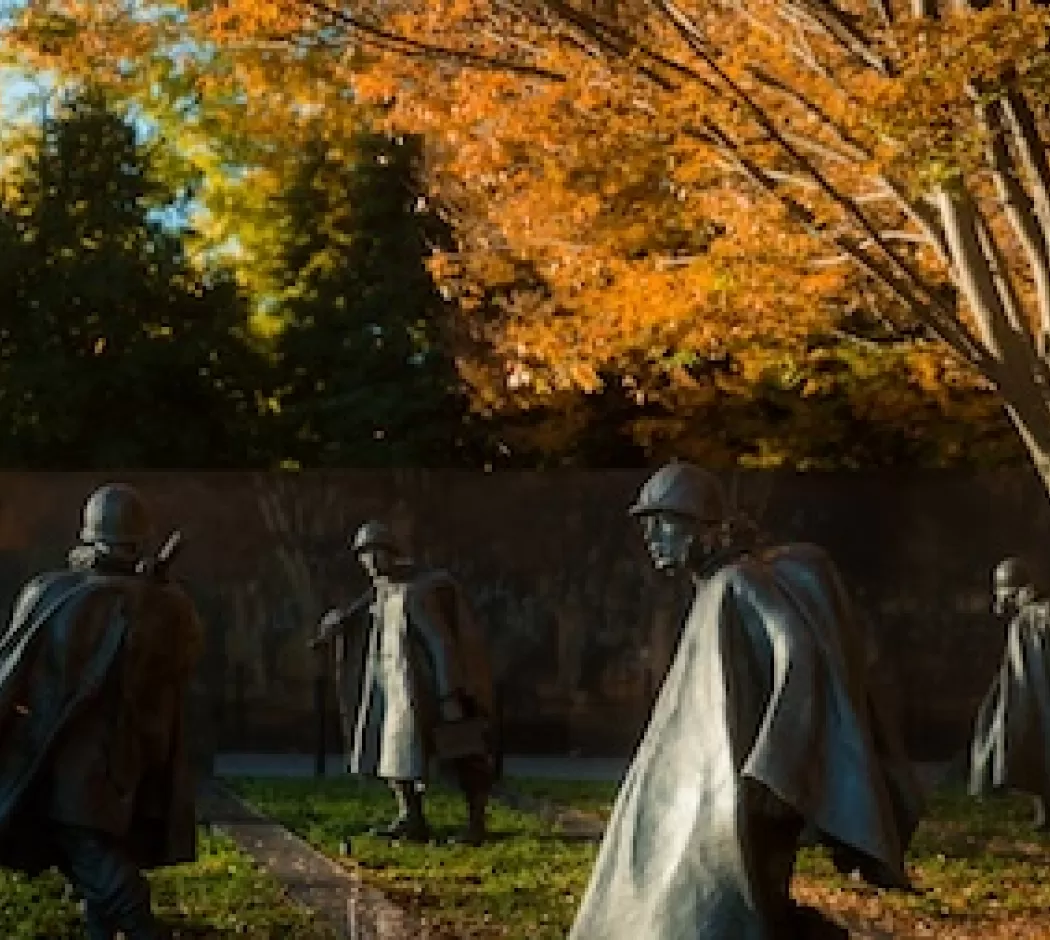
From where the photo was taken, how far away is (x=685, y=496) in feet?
20.1

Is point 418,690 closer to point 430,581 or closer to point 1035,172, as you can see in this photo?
point 430,581

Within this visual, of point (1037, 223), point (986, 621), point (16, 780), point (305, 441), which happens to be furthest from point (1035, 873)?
point (305, 441)

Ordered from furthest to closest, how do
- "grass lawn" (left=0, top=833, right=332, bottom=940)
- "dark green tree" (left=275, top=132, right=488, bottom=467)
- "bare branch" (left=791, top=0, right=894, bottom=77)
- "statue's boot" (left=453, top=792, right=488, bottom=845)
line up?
1. "dark green tree" (left=275, top=132, right=488, bottom=467)
2. "statue's boot" (left=453, top=792, right=488, bottom=845)
3. "bare branch" (left=791, top=0, right=894, bottom=77)
4. "grass lawn" (left=0, top=833, right=332, bottom=940)

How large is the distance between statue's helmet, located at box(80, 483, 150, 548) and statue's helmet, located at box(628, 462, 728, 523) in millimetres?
2547

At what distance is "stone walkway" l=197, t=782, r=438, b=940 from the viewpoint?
9.92 m

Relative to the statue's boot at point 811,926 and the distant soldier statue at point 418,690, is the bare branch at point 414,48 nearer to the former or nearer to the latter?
the distant soldier statue at point 418,690

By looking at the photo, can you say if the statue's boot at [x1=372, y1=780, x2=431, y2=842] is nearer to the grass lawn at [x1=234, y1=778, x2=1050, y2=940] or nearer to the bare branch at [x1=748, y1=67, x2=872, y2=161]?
the grass lawn at [x1=234, y1=778, x2=1050, y2=940]

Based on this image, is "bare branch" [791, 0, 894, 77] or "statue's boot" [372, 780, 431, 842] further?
"statue's boot" [372, 780, 431, 842]

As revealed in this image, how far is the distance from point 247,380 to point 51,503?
6080mm

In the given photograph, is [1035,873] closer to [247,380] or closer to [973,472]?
[973,472]

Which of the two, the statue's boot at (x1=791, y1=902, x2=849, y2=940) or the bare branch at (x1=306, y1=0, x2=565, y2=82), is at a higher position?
the bare branch at (x1=306, y1=0, x2=565, y2=82)

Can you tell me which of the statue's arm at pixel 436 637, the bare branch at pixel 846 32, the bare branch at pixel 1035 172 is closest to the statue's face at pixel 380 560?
the statue's arm at pixel 436 637

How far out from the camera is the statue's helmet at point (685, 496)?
20.1 ft

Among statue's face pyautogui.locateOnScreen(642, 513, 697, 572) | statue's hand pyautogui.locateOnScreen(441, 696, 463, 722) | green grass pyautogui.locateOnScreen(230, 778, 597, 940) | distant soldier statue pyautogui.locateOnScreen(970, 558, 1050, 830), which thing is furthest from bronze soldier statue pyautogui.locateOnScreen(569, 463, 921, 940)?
distant soldier statue pyautogui.locateOnScreen(970, 558, 1050, 830)
